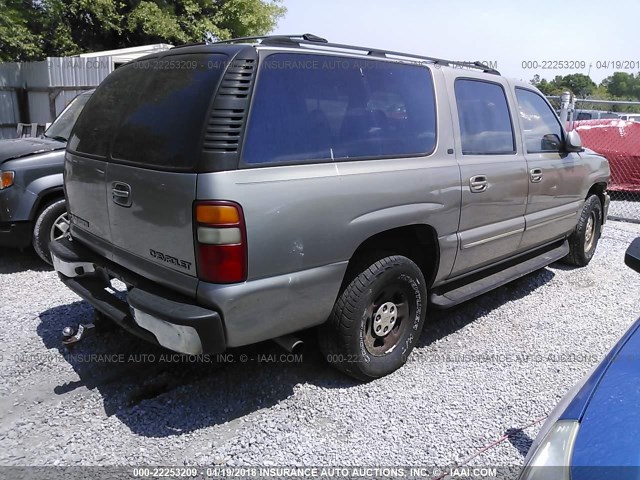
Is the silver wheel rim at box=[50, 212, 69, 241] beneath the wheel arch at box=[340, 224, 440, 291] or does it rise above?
beneath

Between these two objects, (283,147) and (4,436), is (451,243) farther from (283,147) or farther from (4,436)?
(4,436)

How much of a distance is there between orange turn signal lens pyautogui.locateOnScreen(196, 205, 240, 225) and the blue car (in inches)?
63.2

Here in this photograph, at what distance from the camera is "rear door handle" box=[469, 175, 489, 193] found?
3.75 meters

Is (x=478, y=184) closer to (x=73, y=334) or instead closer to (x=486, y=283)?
(x=486, y=283)

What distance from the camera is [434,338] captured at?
412 centimetres

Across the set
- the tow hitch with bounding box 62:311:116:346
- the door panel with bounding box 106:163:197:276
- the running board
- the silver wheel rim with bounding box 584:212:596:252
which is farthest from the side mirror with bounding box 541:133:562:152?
the tow hitch with bounding box 62:311:116:346

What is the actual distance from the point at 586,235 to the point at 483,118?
2.72 metres

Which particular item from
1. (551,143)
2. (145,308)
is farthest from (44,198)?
(551,143)

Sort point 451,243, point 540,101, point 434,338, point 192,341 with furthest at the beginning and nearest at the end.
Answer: point 540,101 < point 434,338 < point 451,243 < point 192,341

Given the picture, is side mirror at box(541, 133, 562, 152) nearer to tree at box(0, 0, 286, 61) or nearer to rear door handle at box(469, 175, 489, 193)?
rear door handle at box(469, 175, 489, 193)

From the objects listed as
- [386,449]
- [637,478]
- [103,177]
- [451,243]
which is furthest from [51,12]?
[637,478]

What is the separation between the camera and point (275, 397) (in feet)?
10.6

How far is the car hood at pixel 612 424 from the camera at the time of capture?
154 cm

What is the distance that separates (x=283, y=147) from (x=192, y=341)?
110 centimetres
